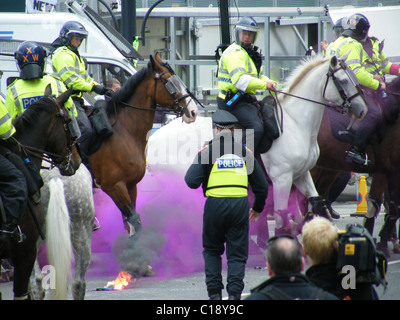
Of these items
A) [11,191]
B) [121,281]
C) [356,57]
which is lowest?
[121,281]

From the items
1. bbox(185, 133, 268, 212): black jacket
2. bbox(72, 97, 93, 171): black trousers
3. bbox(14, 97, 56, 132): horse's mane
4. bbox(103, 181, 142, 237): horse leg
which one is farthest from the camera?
bbox(72, 97, 93, 171): black trousers

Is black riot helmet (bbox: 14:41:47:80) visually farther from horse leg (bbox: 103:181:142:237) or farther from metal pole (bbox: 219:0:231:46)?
metal pole (bbox: 219:0:231:46)

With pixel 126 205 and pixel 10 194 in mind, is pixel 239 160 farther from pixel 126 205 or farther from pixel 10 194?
pixel 126 205

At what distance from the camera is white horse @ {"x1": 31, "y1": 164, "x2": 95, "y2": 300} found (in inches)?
253

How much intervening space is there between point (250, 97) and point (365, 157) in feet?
6.13

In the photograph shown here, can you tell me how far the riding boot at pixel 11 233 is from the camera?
564 centimetres

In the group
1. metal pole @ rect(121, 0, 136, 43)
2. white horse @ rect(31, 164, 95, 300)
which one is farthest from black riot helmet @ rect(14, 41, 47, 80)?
metal pole @ rect(121, 0, 136, 43)

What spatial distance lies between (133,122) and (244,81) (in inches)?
63.0

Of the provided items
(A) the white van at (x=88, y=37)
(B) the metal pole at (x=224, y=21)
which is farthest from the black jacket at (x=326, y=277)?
(A) the white van at (x=88, y=37)

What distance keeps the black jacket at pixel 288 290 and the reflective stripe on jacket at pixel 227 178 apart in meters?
2.63

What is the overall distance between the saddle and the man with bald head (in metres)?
5.21

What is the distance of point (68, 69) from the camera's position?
9.12 m

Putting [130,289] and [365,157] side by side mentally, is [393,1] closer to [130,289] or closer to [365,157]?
[365,157]

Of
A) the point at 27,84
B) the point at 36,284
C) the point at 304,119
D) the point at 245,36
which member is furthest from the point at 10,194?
the point at 304,119
